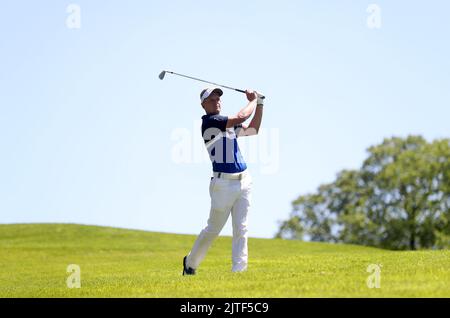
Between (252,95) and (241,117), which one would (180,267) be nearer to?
(252,95)

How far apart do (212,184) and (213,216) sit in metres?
0.61

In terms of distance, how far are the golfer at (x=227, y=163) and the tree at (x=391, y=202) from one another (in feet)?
144

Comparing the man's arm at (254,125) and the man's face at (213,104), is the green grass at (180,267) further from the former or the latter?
the man's face at (213,104)

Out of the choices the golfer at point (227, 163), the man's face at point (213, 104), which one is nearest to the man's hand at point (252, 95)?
the golfer at point (227, 163)

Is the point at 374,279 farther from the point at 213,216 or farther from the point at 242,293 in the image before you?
the point at 213,216

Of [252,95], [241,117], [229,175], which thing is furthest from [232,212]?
[252,95]

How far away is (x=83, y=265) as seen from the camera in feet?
93.1

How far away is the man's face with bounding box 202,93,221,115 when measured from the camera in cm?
1343

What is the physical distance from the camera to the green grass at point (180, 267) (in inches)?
419

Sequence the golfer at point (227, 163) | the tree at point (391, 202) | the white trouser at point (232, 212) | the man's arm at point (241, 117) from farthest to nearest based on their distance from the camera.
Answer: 1. the tree at point (391, 202)
2. the white trouser at point (232, 212)
3. the golfer at point (227, 163)
4. the man's arm at point (241, 117)

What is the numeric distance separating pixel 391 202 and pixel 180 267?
37563 millimetres

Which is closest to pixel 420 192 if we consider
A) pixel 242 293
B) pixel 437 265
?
pixel 437 265

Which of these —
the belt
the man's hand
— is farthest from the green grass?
the man's hand
